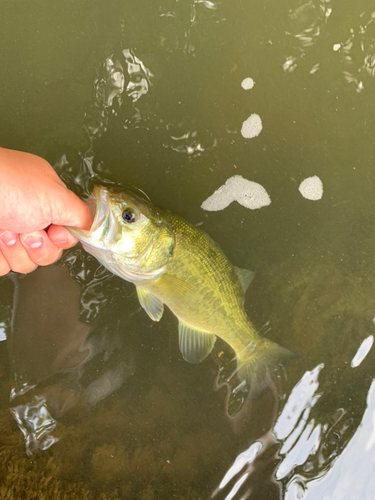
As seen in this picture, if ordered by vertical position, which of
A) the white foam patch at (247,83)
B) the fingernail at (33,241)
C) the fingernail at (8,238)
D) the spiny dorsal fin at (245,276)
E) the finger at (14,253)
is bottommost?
the finger at (14,253)

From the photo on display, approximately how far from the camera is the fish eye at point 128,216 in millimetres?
2264

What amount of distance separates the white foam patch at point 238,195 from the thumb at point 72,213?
3.13 feet

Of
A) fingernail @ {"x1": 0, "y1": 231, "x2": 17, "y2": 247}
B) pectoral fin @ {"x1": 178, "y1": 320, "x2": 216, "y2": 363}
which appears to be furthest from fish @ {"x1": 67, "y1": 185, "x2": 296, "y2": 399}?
fingernail @ {"x1": 0, "y1": 231, "x2": 17, "y2": 247}

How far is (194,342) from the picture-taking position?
2.75 metres

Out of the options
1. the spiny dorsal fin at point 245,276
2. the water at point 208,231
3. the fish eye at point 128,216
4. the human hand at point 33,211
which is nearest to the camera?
the human hand at point 33,211

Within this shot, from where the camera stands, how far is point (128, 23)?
9.32 ft

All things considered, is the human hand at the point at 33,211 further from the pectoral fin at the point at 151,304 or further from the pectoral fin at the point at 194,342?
the pectoral fin at the point at 194,342

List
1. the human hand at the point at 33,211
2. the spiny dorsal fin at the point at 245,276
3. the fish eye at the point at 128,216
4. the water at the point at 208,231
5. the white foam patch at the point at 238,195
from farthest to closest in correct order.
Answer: the white foam patch at the point at 238,195 → the water at the point at 208,231 → the spiny dorsal fin at the point at 245,276 → the fish eye at the point at 128,216 → the human hand at the point at 33,211

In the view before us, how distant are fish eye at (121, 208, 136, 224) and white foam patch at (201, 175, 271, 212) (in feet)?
2.60

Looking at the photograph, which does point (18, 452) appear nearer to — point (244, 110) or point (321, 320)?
point (321, 320)

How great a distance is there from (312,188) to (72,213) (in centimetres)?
179

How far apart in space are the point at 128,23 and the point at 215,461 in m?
3.29

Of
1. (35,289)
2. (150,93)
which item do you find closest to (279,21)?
(150,93)

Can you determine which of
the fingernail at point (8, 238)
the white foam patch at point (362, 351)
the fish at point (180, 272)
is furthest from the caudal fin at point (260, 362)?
the fingernail at point (8, 238)
